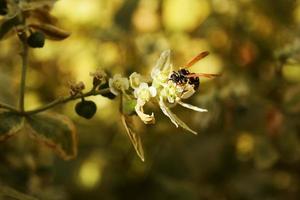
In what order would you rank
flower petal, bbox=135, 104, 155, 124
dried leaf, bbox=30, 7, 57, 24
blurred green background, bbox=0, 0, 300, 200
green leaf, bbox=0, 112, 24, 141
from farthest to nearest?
blurred green background, bbox=0, 0, 300, 200 < dried leaf, bbox=30, 7, 57, 24 < green leaf, bbox=0, 112, 24, 141 < flower petal, bbox=135, 104, 155, 124

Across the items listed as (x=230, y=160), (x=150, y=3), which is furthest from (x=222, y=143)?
(x=150, y=3)

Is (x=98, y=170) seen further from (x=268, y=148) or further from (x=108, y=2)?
(x=108, y=2)

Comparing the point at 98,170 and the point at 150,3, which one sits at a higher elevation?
the point at 150,3

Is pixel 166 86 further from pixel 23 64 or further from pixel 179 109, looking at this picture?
pixel 179 109

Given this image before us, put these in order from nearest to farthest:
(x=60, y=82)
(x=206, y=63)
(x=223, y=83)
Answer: (x=223, y=83)
(x=60, y=82)
(x=206, y=63)

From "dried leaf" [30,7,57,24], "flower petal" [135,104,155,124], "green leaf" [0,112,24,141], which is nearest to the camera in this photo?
"flower petal" [135,104,155,124]

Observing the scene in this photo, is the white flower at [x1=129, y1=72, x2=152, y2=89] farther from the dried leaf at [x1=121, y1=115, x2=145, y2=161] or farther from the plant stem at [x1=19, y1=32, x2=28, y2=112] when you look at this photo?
the plant stem at [x1=19, y1=32, x2=28, y2=112]

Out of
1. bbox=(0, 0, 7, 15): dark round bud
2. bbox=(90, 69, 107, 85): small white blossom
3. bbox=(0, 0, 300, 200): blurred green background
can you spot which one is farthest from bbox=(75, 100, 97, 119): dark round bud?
bbox=(0, 0, 300, 200): blurred green background
